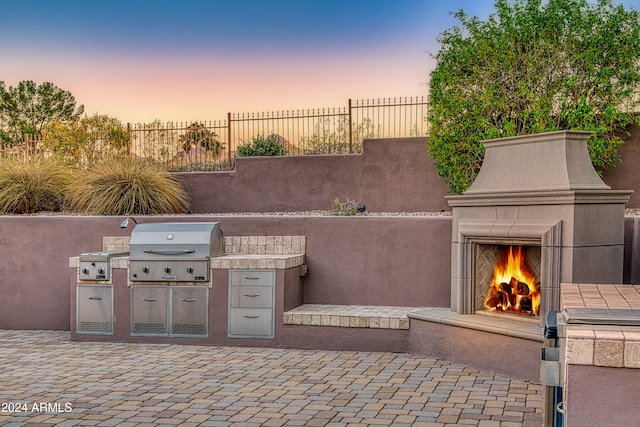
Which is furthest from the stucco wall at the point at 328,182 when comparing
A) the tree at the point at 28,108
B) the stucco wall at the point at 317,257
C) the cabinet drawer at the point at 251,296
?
the tree at the point at 28,108

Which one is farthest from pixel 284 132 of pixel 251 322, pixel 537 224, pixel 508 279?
pixel 537 224

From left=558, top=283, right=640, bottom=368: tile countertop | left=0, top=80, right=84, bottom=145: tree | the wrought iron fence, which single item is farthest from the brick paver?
left=0, top=80, right=84, bottom=145: tree

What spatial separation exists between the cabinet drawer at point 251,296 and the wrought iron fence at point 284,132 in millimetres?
5426

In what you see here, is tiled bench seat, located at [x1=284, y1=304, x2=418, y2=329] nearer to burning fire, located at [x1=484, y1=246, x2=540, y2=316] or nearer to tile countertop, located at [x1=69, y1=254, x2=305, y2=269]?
tile countertop, located at [x1=69, y1=254, x2=305, y2=269]

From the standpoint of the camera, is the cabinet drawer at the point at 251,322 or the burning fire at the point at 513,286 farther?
the cabinet drawer at the point at 251,322

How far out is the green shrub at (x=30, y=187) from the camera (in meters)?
11.8

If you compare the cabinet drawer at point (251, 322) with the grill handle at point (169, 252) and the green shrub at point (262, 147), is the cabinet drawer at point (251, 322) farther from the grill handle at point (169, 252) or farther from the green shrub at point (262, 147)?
the green shrub at point (262, 147)

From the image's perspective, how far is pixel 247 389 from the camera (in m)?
6.54

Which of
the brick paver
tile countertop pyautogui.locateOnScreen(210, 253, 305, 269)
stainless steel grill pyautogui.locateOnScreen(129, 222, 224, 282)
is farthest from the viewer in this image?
stainless steel grill pyautogui.locateOnScreen(129, 222, 224, 282)

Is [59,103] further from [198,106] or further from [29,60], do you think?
[198,106]

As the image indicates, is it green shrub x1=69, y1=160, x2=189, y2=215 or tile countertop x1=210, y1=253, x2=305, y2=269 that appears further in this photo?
green shrub x1=69, y1=160, x2=189, y2=215

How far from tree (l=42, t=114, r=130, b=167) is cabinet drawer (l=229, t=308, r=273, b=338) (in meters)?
5.43

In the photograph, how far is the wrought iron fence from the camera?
13.3 m

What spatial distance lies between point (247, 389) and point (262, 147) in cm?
782
